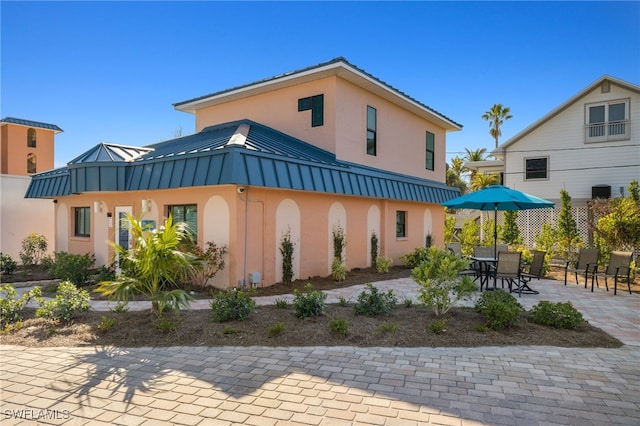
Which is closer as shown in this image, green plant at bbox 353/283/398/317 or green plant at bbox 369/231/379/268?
green plant at bbox 353/283/398/317

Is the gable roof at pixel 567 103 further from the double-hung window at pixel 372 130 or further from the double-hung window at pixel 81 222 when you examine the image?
the double-hung window at pixel 81 222

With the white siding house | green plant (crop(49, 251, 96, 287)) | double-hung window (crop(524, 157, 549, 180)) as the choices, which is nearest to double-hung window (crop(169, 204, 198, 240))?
green plant (crop(49, 251, 96, 287))

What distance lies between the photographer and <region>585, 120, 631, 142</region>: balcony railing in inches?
806

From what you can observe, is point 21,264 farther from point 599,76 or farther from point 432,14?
point 599,76

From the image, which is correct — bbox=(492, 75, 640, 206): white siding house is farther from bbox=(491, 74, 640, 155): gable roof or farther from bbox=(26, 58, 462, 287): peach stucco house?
bbox=(26, 58, 462, 287): peach stucco house

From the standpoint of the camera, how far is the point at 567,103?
2155cm

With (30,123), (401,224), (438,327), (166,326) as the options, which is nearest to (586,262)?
(401,224)

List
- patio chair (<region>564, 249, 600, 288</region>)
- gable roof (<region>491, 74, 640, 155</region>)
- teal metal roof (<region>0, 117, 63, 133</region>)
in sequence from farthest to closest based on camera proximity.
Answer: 1. gable roof (<region>491, 74, 640, 155</region>)
2. teal metal roof (<region>0, 117, 63, 133</region>)
3. patio chair (<region>564, 249, 600, 288</region>)

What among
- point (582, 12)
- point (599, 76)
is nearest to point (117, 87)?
point (582, 12)

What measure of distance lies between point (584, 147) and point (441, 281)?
2044 cm

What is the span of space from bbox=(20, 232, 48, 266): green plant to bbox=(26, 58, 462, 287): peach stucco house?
1.02 meters

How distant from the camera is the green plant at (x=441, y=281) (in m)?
6.57

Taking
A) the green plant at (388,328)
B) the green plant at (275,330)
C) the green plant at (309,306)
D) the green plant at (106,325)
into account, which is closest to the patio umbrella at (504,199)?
the green plant at (388,328)

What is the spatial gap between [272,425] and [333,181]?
8000 millimetres
